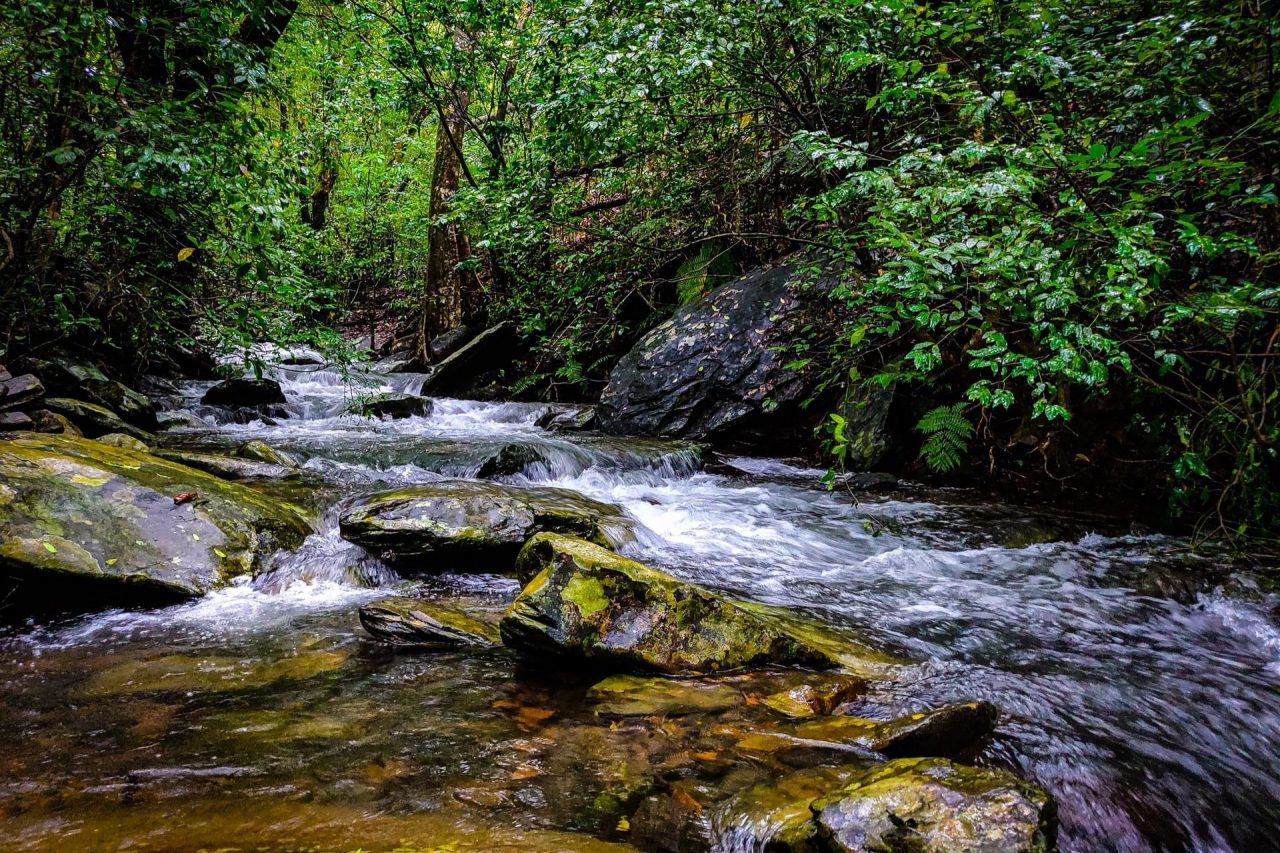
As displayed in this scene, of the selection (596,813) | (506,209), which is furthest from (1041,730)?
(506,209)

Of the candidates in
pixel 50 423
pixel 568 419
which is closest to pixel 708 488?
pixel 568 419

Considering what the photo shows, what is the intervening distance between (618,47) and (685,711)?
20.4 ft

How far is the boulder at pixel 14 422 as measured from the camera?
5055 millimetres

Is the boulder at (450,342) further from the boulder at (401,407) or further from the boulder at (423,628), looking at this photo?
the boulder at (423,628)

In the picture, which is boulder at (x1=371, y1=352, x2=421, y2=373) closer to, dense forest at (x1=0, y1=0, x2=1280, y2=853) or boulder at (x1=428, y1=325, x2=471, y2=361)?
boulder at (x1=428, y1=325, x2=471, y2=361)

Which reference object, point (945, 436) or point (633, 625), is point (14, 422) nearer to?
point (633, 625)

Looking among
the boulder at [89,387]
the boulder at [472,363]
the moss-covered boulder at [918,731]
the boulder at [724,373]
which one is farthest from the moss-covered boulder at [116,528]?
the boulder at [472,363]

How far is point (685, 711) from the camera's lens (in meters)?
2.50

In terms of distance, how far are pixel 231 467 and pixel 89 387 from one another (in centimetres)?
301

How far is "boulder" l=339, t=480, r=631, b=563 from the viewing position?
434 cm

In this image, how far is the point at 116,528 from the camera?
3785 mm

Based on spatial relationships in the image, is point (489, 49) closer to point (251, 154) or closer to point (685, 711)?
point (251, 154)

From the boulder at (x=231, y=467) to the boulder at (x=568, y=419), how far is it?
3.68m

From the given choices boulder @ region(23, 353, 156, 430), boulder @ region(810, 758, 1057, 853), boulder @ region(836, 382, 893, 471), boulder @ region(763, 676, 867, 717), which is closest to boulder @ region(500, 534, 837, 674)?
boulder @ region(763, 676, 867, 717)
